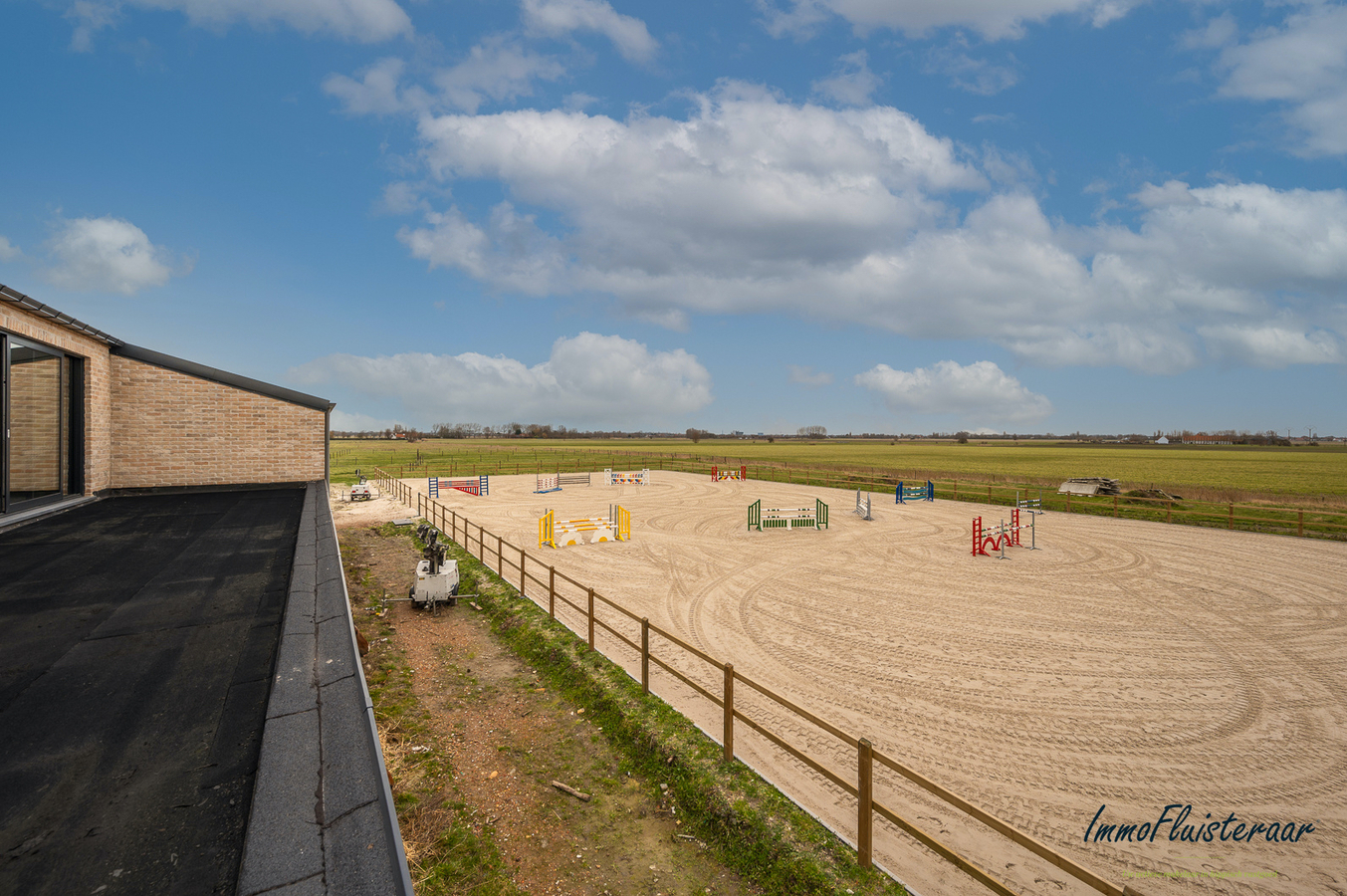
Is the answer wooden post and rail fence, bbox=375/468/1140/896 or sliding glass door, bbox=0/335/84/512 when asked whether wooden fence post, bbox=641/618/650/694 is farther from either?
sliding glass door, bbox=0/335/84/512

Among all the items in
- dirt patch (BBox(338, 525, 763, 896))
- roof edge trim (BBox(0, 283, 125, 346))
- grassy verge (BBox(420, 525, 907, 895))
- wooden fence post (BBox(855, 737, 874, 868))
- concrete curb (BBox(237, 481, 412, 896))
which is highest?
roof edge trim (BBox(0, 283, 125, 346))

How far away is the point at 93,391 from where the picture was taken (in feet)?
43.9

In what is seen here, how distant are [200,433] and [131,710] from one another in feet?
48.9

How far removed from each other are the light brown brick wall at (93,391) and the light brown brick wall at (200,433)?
0.31m

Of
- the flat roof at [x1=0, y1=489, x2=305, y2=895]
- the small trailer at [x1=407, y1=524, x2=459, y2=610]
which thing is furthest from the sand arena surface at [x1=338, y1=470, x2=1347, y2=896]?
the flat roof at [x1=0, y1=489, x2=305, y2=895]

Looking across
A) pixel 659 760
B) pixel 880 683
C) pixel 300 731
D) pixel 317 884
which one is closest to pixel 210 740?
pixel 300 731

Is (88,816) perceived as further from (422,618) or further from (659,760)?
(422,618)

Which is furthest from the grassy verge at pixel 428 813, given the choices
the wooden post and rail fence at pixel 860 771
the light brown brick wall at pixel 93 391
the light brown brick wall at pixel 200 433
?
the light brown brick wall at pixel 200 433

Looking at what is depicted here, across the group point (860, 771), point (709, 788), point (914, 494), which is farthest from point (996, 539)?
point (860, 771)

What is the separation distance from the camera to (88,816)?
115 inches

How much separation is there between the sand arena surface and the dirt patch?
51.8 inches

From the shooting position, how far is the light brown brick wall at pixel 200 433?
14688 mm

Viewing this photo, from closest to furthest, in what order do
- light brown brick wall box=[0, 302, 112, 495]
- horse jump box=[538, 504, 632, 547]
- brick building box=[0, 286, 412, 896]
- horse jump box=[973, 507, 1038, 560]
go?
brick building box=[0, 286, 412, 896] → light brown brick wall box=[0, 302, 112, 495] → horse jump box=[973, 507, 1038, 560] → horse jump box=[538, 504, 632, 547]

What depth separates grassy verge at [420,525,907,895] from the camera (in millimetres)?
4617
